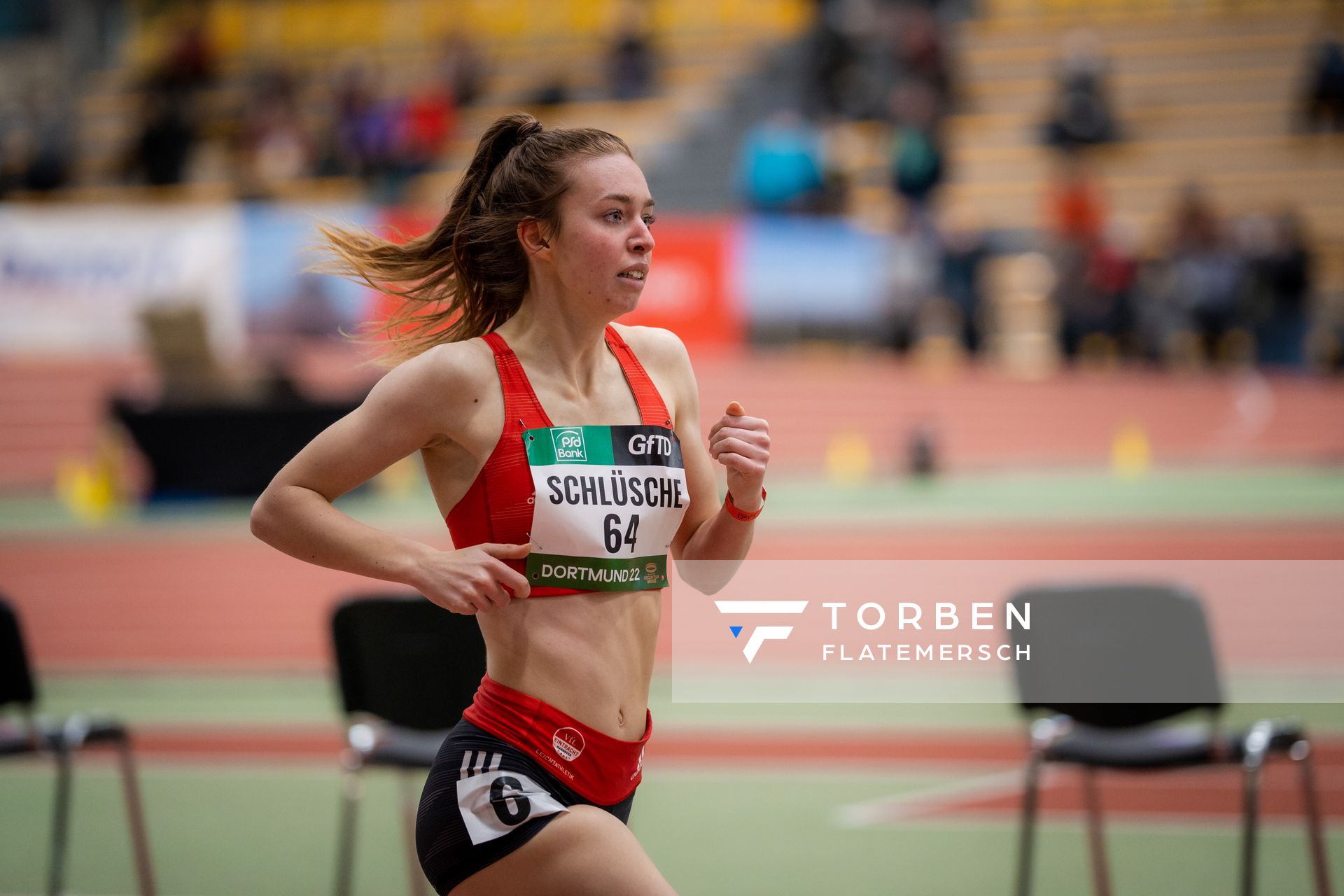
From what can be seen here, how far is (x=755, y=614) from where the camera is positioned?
Result: 330cm

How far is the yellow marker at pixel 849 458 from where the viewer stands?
13.6m

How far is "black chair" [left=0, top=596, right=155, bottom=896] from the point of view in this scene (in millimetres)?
4203

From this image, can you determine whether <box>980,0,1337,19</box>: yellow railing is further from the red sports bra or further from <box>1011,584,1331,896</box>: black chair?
the red sports bra

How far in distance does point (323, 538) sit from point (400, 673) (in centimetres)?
207

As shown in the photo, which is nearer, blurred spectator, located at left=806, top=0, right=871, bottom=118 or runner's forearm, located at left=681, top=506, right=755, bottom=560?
runner's forearm, located at left=681, top=506, right=755, bottom=560

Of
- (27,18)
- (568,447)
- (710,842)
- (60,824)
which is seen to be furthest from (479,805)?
(27,18)

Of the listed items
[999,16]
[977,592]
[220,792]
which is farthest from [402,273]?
[999,16]

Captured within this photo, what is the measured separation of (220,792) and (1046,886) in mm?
3598

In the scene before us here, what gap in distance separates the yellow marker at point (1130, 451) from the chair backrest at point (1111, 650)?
8.59m

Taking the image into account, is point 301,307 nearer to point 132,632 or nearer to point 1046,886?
point 132,632

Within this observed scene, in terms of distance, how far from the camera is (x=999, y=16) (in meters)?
20.8

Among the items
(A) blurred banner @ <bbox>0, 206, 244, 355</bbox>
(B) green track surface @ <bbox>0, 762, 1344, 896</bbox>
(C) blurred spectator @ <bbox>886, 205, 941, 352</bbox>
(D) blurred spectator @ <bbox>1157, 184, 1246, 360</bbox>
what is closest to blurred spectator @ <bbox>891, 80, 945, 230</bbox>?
(C) blurred spectator @ <bbox>886, 205, 941, 352</bbox>

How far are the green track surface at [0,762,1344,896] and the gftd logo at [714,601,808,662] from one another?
1928 millimetres

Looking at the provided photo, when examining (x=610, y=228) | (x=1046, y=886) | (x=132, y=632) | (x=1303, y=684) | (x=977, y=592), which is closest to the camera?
(x=610, y=228)
